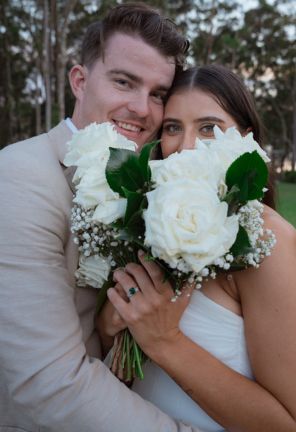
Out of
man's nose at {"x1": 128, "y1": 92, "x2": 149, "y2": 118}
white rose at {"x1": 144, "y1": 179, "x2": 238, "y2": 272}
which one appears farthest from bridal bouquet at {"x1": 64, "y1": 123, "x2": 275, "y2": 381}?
man's nose at {"x1": 128, "y1": 92, "x2": 149, "y2": 118}

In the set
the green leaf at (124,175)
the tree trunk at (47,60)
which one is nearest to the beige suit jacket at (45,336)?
the green leaf at (124,175)

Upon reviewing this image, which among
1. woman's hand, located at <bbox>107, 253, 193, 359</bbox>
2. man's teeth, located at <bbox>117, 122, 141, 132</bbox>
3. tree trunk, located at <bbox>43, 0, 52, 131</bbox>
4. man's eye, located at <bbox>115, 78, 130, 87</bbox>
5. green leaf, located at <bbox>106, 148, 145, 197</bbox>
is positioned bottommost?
woman's hand, located at <bbox>107, 253, 193, 359</bbox>

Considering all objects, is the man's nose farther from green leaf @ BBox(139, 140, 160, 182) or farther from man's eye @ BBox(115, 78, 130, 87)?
green leaf @ BBox(139, 140, 160, 182)

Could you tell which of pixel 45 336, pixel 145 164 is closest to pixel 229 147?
pixel 145 164

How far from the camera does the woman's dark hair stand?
9.72 feet

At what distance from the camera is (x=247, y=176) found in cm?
163

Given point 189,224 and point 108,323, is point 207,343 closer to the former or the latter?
point 108,323

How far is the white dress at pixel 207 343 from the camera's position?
6.76 ft

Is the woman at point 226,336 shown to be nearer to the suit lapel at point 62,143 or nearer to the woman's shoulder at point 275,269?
the woman's shoulder at point 275,269

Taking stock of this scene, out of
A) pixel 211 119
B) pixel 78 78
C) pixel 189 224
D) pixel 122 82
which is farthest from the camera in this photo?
pixel 78 78

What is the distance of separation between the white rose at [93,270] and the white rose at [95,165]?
0.30 meters

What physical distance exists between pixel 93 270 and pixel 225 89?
1.62 m

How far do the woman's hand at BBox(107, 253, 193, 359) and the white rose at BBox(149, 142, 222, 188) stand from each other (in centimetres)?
40

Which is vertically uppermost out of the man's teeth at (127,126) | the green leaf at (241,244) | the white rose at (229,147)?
the man's teeth at (127,126)
